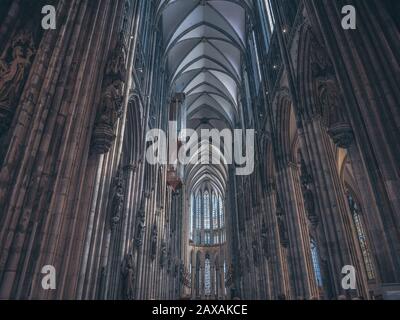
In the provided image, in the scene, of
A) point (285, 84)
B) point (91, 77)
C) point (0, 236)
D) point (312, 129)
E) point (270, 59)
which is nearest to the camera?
point (0, 236)

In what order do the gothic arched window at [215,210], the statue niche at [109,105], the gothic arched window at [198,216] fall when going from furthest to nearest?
the gothic arched window at [215,210] < the gothic arched window at [198,216] < the statue niche at [109,105]

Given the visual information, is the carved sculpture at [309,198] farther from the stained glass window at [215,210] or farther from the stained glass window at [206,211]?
the stained glass window at [206,211]

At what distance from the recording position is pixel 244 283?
24500mm

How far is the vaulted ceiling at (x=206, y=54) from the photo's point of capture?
2216cm

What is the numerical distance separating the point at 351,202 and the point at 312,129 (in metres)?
12.4

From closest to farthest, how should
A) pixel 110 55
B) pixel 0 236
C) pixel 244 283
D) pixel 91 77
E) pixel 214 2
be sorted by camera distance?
pixel 0 236
pixel 91 77
pixel 110 55
pixel 214 2
pixel 244 283

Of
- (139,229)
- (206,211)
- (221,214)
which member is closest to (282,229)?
(139,229)

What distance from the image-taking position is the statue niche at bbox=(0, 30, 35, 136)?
6531 millimetres

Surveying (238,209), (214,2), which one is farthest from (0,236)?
(238,209)

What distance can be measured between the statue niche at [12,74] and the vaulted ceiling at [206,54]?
47.1ft

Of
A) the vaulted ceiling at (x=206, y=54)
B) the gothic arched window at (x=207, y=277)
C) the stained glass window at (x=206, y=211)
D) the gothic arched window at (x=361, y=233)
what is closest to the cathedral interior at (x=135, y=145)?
the vaulted ceiling at (x=206, y=54)

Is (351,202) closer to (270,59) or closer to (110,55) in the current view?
(270,59)
